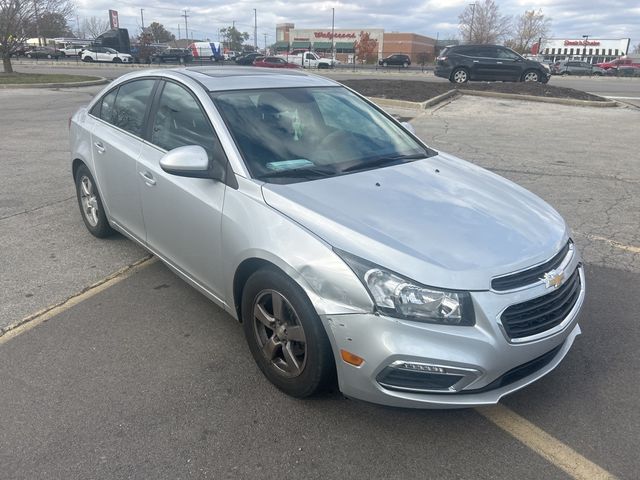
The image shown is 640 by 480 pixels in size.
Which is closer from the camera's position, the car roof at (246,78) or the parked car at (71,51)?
the car roof at (246,78)

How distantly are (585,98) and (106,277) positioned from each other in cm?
1850

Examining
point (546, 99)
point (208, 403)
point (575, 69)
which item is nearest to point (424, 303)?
point (208, 403)

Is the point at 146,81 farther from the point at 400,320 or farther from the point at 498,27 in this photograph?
the point at 498,27

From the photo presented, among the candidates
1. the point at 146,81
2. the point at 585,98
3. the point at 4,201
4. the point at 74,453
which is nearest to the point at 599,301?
the point at 74,453

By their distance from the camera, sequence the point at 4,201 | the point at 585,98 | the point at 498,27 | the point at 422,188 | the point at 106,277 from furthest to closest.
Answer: the point at 498,27
the point at 585,98
the point at 4,201
the point at 106,277
the point at 422,188

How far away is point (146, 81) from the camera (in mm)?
4172

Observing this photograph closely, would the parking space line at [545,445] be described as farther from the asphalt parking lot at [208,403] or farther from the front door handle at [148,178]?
the front door handle at [148,178]

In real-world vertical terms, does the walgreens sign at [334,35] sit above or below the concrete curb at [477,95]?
above

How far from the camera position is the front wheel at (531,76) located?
2308cm

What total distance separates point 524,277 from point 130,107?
3.34 meters

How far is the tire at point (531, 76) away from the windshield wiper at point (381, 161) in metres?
22.0

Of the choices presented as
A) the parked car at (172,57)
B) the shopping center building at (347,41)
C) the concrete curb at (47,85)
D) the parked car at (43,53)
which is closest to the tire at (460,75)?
the concrete curb at (47,85)

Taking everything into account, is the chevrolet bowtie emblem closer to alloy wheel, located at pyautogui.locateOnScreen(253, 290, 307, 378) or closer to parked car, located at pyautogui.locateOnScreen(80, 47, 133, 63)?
alloy wheel, located at pyautogui.locateOnScreen(253, 290, 307, 378)

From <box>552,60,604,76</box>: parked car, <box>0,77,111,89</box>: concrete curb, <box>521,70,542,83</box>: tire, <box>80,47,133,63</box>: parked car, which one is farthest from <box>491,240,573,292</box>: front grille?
<box>80,47,133,63</box>: parked car
